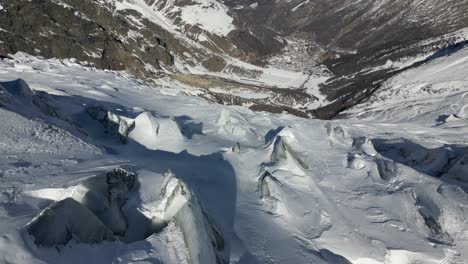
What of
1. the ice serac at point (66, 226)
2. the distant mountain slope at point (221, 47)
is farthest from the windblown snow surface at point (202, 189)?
the distant mountain slope at point (221, 47)

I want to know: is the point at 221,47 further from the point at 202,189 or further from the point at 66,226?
the point at 66,226

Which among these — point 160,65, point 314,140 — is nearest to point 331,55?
point 160,65

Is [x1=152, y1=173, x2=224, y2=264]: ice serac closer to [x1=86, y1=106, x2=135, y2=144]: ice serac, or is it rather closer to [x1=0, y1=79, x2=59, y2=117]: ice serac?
[x1=0, y1=79, x2=59, y2=117]: ice serac

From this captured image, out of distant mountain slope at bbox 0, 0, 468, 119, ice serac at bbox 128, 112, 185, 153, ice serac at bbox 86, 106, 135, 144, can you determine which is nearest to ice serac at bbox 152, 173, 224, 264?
ice serac at bbox 128, 112, 185, 153

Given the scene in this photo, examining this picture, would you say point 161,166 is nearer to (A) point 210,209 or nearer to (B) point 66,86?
(A) point 210,209

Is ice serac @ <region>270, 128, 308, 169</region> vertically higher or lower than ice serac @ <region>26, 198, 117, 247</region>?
higher

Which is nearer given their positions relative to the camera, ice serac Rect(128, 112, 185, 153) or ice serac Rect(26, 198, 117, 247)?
ice serac Rect(26, 198, 117, 247)

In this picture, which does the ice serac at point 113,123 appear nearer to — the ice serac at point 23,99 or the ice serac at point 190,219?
the ice serac at point 23,99

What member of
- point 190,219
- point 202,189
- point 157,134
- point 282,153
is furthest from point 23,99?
point 282,153
